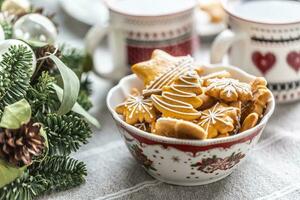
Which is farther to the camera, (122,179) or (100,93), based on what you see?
(100,93)

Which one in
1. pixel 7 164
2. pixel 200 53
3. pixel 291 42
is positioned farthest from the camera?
pixel 200 53

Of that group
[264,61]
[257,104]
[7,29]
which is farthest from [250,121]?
[7,29]

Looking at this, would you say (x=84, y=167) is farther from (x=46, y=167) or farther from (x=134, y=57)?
(x=134, y=57)

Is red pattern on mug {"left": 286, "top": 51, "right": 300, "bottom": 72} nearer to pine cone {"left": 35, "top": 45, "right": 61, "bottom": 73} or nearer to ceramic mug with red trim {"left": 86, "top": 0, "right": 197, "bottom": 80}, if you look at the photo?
ceramic mug with red trim {"left": 86, "top": 0, "right": 197, "bottom": 80}

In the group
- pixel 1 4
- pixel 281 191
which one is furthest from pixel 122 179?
pixel 1 4

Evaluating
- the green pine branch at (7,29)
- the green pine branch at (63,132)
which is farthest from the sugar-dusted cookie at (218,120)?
the green pine branch at (7,29)

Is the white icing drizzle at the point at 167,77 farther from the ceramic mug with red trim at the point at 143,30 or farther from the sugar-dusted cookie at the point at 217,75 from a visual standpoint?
the ceramic mug with red trim at the point at 143,30

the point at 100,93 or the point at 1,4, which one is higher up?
the point at 1,4
